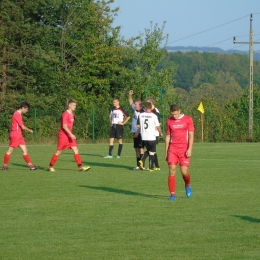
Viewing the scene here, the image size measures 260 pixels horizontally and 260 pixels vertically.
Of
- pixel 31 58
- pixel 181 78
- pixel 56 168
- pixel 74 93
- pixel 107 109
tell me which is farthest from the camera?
pixel 181 78

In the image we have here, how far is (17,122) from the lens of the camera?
1917 cm

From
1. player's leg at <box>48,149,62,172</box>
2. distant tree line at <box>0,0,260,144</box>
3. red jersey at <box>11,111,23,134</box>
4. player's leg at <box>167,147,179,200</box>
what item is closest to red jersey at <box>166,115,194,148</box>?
player's leg at <box>167,147,179,200</box>

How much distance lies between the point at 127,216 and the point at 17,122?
9.10m

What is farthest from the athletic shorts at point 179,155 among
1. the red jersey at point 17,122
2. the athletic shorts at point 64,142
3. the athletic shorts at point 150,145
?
the red jersey at point 17,122

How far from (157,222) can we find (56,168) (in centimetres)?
1063

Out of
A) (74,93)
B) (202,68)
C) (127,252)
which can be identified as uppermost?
(202,68)

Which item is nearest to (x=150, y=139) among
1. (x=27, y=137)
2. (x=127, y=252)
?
(x=127, y=252)

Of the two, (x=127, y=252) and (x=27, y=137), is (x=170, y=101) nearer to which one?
(x=27, y=137)

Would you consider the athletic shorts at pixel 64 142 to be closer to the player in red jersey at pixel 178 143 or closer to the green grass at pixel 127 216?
the green grass at pixel 127 216

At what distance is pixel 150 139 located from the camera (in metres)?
18.1

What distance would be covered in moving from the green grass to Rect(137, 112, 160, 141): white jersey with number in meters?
0.98

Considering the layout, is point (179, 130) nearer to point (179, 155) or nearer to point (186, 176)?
point (179, 155)

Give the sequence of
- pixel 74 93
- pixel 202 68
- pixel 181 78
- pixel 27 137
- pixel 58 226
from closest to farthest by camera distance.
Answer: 1. pixel 58 226
2. pixel 27 137
3. pixel 74 93
4. pixel 181 78
5. pixel 202 68

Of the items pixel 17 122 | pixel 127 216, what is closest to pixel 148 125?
pixel 17 122
